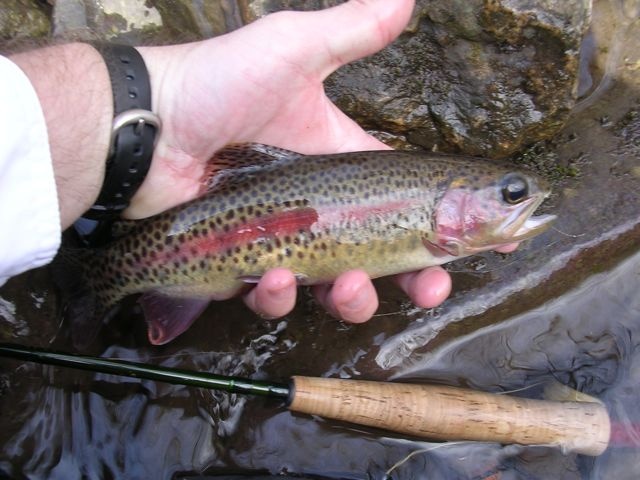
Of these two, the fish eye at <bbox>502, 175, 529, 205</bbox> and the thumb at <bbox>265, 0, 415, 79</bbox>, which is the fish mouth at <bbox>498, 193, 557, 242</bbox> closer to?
the fish eye at <bbox>502, 175, 529, 205</bbox>

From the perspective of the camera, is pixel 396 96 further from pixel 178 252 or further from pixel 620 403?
pixel 620 403

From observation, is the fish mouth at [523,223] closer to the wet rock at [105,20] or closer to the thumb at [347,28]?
the thumb at [347,28]

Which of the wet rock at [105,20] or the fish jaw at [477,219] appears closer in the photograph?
the fish jaw at [477,219]

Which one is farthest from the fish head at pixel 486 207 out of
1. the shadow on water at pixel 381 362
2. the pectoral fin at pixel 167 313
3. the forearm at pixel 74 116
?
the forearm at pixel 74 116

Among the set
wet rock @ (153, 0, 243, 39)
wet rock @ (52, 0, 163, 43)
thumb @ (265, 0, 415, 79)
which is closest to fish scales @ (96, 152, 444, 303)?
thumb @ (265, 0, 415, 79)

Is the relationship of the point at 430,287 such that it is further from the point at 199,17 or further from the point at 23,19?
the point at 23,19

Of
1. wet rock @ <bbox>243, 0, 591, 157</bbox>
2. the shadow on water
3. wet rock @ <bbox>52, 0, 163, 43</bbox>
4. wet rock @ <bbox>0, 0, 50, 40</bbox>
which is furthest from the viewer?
wet rock @ <bbox>52, 0, 163, 43</bbox>
